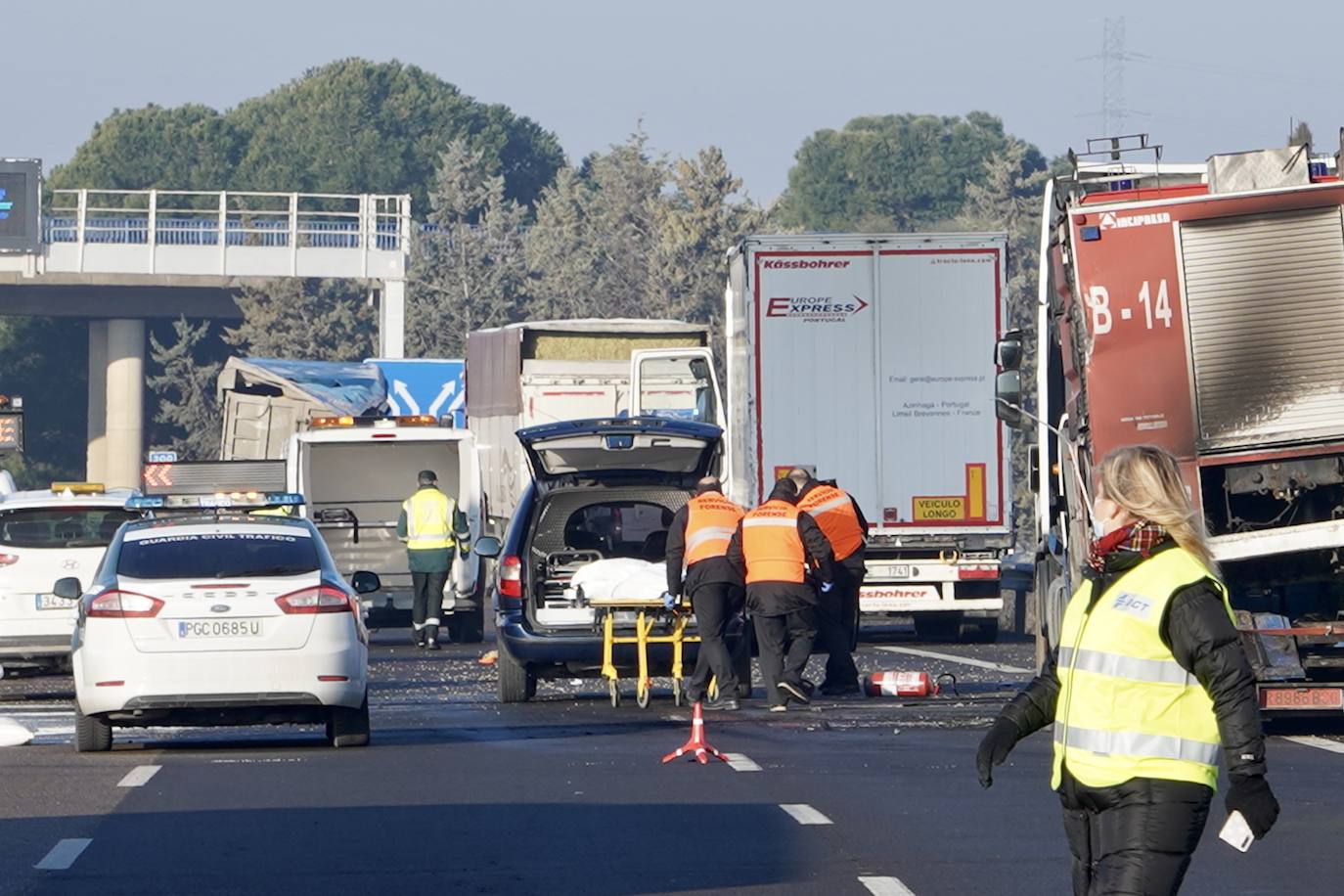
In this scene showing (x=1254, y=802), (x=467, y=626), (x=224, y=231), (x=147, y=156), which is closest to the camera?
(x=1254, y=802)

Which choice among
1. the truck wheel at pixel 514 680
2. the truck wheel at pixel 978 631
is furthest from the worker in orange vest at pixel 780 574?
the truck wheel at pixel 978 631

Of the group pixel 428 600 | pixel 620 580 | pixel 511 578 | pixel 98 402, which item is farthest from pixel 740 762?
pixel 98 402

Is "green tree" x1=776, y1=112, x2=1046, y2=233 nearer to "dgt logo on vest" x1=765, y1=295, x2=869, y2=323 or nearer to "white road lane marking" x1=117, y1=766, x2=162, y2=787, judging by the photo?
"dgt logo on vest" x1=765, y1=295, x2=869, y2=323

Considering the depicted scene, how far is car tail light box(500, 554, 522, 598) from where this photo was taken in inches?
780

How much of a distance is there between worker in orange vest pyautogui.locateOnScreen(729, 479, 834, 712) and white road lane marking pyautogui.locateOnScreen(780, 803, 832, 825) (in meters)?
5.51

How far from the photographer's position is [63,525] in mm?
22828

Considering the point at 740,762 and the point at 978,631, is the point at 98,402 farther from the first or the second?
the point at 740,762

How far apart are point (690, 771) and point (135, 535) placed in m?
3.89

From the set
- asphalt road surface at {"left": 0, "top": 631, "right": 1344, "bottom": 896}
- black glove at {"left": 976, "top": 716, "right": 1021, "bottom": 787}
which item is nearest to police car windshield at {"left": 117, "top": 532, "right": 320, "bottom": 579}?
asphalt road surface at {"left": 0, "top": 631, "right": 1344, "bottom": 896}

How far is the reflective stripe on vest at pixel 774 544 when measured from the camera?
18672mm

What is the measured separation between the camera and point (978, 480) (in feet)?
85.6

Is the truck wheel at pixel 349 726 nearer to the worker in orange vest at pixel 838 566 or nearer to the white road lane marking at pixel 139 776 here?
the white road lane marking at pixel 139 776

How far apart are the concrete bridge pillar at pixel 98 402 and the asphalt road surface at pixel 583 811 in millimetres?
71427

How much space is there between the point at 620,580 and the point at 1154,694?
1249 cm
